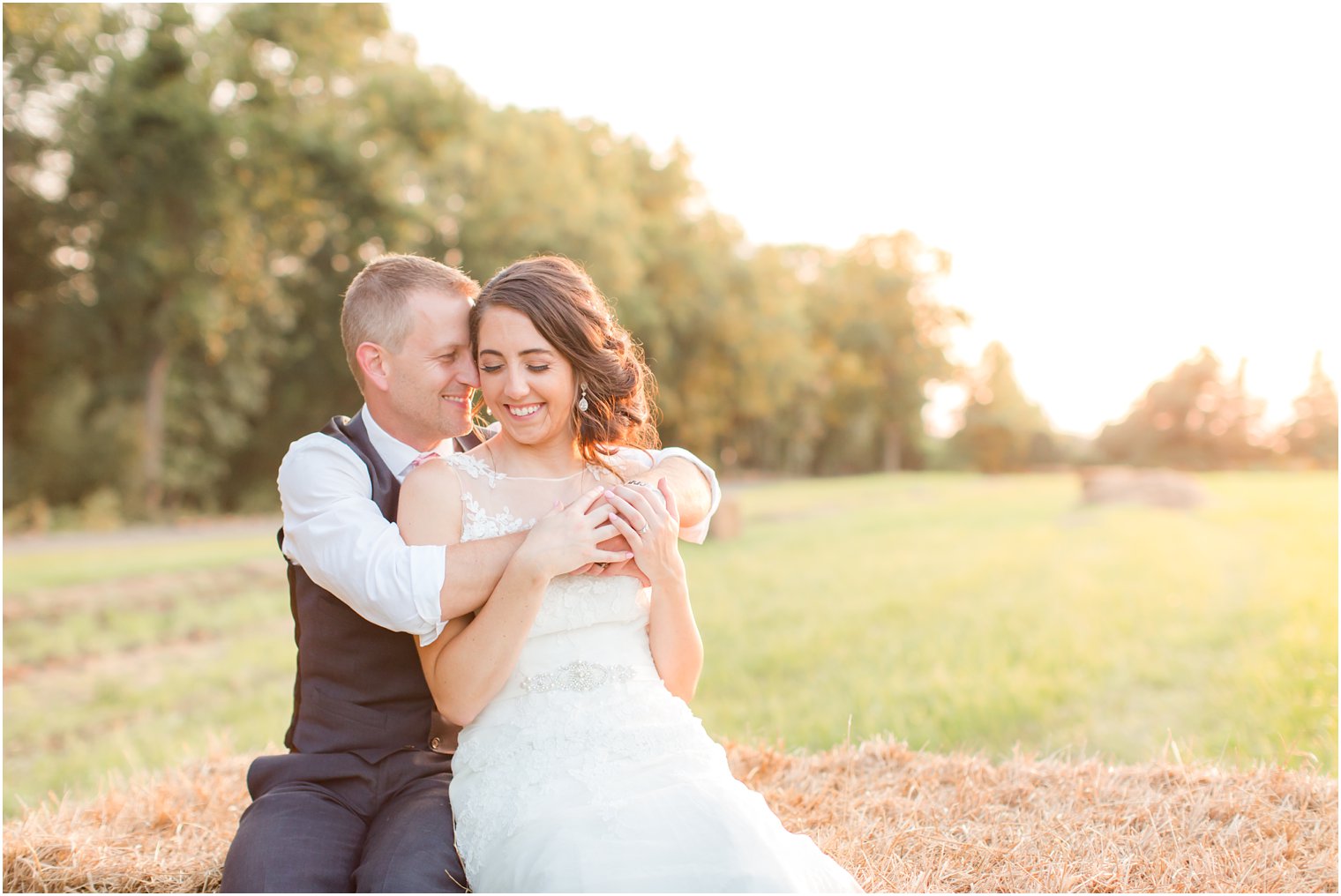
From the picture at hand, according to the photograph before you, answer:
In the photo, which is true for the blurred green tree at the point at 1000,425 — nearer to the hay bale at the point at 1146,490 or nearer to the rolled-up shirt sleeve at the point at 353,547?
the hay bale at the point at 1146,490

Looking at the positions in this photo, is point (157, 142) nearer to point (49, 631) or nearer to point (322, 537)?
point (49, 631)

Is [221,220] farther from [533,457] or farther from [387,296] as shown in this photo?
[533,457]

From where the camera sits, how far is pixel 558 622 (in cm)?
294

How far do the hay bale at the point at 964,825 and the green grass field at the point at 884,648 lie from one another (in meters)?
0.63

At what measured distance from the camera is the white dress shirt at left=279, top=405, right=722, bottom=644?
2.70m

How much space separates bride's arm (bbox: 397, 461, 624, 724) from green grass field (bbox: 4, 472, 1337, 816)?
2.53 meters

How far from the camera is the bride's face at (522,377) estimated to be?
9.47 ft

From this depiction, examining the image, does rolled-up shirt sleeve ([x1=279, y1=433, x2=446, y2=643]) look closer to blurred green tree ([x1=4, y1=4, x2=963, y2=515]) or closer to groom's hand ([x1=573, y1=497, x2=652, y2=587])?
groom's hand ([x1=573, y1=497, x2=652, y2=587])

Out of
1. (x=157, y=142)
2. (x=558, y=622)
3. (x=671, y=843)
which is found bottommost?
(x=671, y=843)

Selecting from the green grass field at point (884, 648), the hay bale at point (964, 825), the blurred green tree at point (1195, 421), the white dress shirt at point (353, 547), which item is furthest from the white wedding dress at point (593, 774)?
the blurred green tree at point (1195, 421)

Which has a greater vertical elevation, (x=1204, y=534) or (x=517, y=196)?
(x=517, y=196)

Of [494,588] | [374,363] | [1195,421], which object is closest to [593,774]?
[494,588]

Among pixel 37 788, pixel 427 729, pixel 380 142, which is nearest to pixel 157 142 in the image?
pixel 380 142

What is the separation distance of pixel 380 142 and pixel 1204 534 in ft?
62.3
